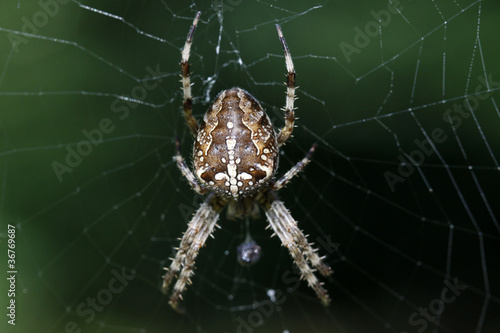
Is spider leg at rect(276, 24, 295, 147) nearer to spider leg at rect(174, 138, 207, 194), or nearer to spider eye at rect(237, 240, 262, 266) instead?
spider leg at rect(174, 138, 207, 194)

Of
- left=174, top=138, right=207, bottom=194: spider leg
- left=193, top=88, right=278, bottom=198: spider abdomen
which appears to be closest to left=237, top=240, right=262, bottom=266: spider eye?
left=174, top=138, right=207, bottom=194: spider leg

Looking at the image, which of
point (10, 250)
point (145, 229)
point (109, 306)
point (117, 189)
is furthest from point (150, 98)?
point (109, 306)

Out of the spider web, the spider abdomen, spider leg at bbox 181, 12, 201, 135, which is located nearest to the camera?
the spider abdomen

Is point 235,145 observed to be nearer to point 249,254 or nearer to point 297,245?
point 297,245

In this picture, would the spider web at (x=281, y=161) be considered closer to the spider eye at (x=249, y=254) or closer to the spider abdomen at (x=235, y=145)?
the spider eye at (x=249, y=254)

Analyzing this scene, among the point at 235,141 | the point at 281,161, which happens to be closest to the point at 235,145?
the point at 235,141
